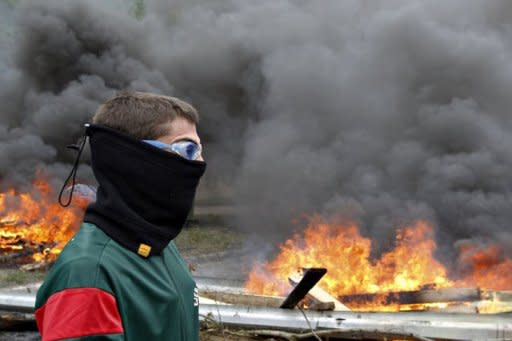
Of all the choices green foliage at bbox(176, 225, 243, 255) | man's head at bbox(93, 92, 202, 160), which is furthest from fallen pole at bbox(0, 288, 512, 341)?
green foliage at bbox(176, 225, 243, 255)

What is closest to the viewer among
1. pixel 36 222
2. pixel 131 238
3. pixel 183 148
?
pixel 131 238

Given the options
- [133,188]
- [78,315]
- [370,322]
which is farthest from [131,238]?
[370,322]

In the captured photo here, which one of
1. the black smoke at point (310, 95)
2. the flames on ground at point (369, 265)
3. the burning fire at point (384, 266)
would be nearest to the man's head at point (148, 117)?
the flames on ground at point (369, 265)

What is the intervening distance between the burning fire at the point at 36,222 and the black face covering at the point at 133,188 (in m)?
8.85

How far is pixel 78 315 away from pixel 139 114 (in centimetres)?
60

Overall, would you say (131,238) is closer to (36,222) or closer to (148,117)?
(148,117)

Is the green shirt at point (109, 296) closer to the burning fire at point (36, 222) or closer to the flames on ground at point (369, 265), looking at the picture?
the flames on ground at point (369, 265)

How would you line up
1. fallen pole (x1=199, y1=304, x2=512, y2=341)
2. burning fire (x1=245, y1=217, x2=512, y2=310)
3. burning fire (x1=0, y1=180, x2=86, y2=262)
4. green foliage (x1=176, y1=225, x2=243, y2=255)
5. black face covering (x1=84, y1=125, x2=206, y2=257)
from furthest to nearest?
1. green foliage (x1=176, y1=225, x2=243, y2=255)
2. burning fire (x1=0, y1=180, x2=86, y2=262)
3. burning fire (x1=245, y1=217, x2=512, y2=310)
4. fallen pole (x1=199, y1=304, x2=512, y2=341)
5. black face covering (x1=84, y1=125, x2=206, y2=257)

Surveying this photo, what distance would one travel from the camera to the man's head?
157 centimetres

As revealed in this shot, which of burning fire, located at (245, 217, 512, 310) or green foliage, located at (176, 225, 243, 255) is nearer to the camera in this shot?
burning fire, located at (245, 217, 512, 310)

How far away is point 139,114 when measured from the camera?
62.5 inches

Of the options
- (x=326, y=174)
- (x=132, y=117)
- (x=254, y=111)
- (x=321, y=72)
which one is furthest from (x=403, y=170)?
(x=132, y=117)

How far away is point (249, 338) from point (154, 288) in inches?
143

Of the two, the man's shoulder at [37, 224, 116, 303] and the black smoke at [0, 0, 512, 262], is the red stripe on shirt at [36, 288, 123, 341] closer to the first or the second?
the man's shoulder at [37, 224, 116, 303]
